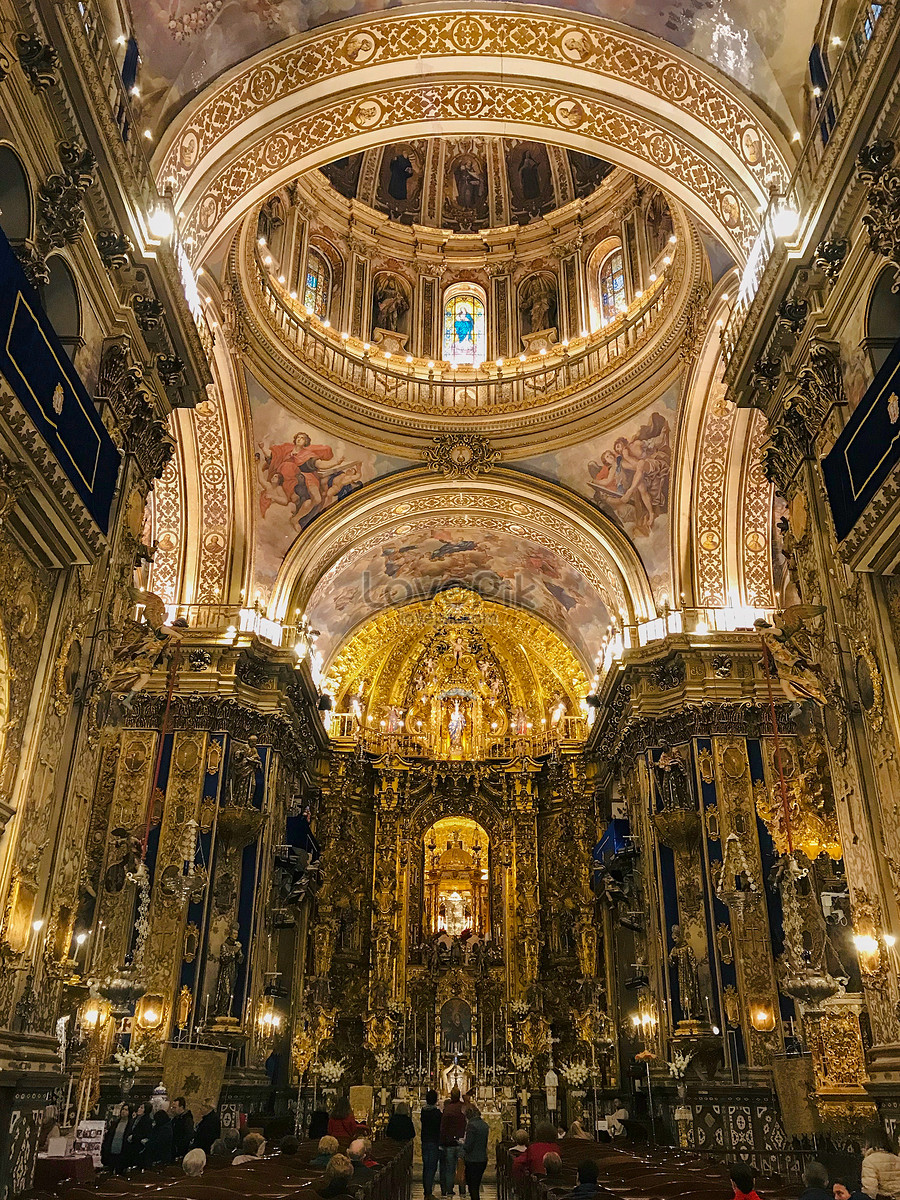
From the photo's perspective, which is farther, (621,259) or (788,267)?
(621,259)

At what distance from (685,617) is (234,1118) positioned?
1198 cm

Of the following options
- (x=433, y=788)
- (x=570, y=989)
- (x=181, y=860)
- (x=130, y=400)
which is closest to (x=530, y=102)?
(x=130, y=400)

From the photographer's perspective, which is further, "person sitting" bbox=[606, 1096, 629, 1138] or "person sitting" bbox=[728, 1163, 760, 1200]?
"person sitting" bbox=[606, 1096, 629, 1138]

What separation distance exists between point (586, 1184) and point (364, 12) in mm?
13285

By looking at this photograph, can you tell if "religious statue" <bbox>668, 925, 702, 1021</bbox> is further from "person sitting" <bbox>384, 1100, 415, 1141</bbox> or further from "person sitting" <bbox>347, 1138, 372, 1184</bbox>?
"person sitting" <bbox>347, 1138, 372, 1184</bbox>

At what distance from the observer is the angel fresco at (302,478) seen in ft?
67.1

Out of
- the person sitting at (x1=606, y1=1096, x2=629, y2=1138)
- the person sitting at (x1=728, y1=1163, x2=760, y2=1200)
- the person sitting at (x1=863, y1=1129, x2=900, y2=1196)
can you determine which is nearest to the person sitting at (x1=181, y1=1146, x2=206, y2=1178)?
the person sitting at (x1=728, y1=1163, x2=760, y2=1200)

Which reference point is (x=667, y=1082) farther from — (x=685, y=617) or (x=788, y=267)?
(x=788, y=267)

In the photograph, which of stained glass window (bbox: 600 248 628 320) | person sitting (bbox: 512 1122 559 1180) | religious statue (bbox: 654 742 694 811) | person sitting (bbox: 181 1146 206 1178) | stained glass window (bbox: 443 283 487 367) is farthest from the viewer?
stained glass window (bbox: 443 283 487 367)

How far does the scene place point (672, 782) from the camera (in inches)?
728

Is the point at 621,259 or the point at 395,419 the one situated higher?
the point at 621,259

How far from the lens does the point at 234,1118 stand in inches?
641

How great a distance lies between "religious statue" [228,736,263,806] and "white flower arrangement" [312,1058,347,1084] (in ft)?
23.2

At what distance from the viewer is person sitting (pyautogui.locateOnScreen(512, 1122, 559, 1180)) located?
9375 mm
